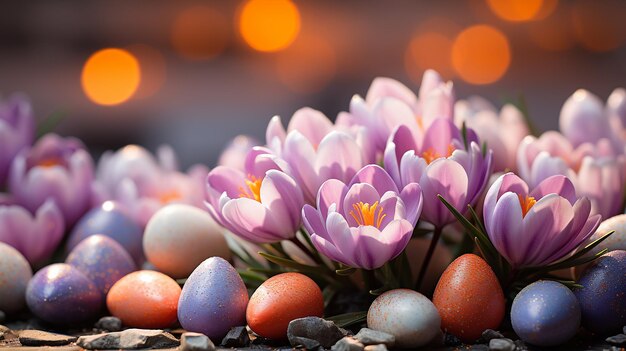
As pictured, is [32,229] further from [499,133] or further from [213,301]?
[499,133]

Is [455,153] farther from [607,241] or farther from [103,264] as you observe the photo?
[103,264]

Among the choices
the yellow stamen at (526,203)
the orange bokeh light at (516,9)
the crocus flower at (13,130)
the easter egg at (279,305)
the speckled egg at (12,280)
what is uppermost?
the orange bokeh light at (516,9)

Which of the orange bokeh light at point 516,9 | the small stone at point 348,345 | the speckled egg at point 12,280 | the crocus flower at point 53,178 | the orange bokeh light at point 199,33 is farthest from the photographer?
the orange bokeh light at point 199,33

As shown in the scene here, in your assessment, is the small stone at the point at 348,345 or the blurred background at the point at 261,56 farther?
the blurred background at the point at 261,56

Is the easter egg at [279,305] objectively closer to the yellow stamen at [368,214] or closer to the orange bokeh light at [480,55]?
the yellow stamen at [368,214]

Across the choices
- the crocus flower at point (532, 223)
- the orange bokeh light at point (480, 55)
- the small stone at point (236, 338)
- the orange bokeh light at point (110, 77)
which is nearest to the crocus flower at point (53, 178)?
the small stone at point (236, 338)

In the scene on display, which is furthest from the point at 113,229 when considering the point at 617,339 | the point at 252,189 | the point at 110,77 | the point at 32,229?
the point at 110,77

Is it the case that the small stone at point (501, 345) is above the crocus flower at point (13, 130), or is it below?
below

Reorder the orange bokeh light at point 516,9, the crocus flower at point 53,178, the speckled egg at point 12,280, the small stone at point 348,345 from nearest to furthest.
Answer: the small stone at point 348,345, the speckled egg at point 12,280, the crocus flower at point 53,178, the orange bokeh light at point 516,9
